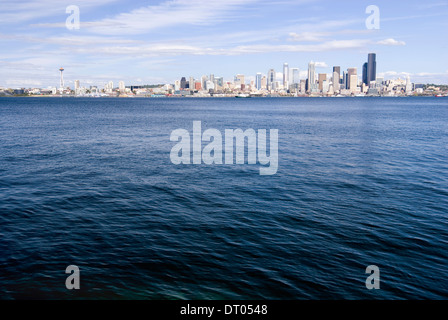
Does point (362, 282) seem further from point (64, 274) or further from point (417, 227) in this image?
point (64, 274)

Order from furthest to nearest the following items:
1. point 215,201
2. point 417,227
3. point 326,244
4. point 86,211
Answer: point 215,201, point 86,211, point 417,227, point 326,244

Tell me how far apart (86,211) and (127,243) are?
8390 mm

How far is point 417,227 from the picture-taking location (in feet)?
95.0

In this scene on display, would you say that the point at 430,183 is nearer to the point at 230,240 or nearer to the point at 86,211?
the point at 230,240

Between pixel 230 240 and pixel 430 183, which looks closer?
pixel 230 240

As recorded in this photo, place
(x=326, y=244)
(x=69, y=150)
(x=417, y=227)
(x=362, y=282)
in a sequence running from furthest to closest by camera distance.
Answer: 1. (x=69, y=150)
2. (x=417, y=227)
3. (x=326, y=244)
4. (x=362, y=282)

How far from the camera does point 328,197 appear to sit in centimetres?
3662
